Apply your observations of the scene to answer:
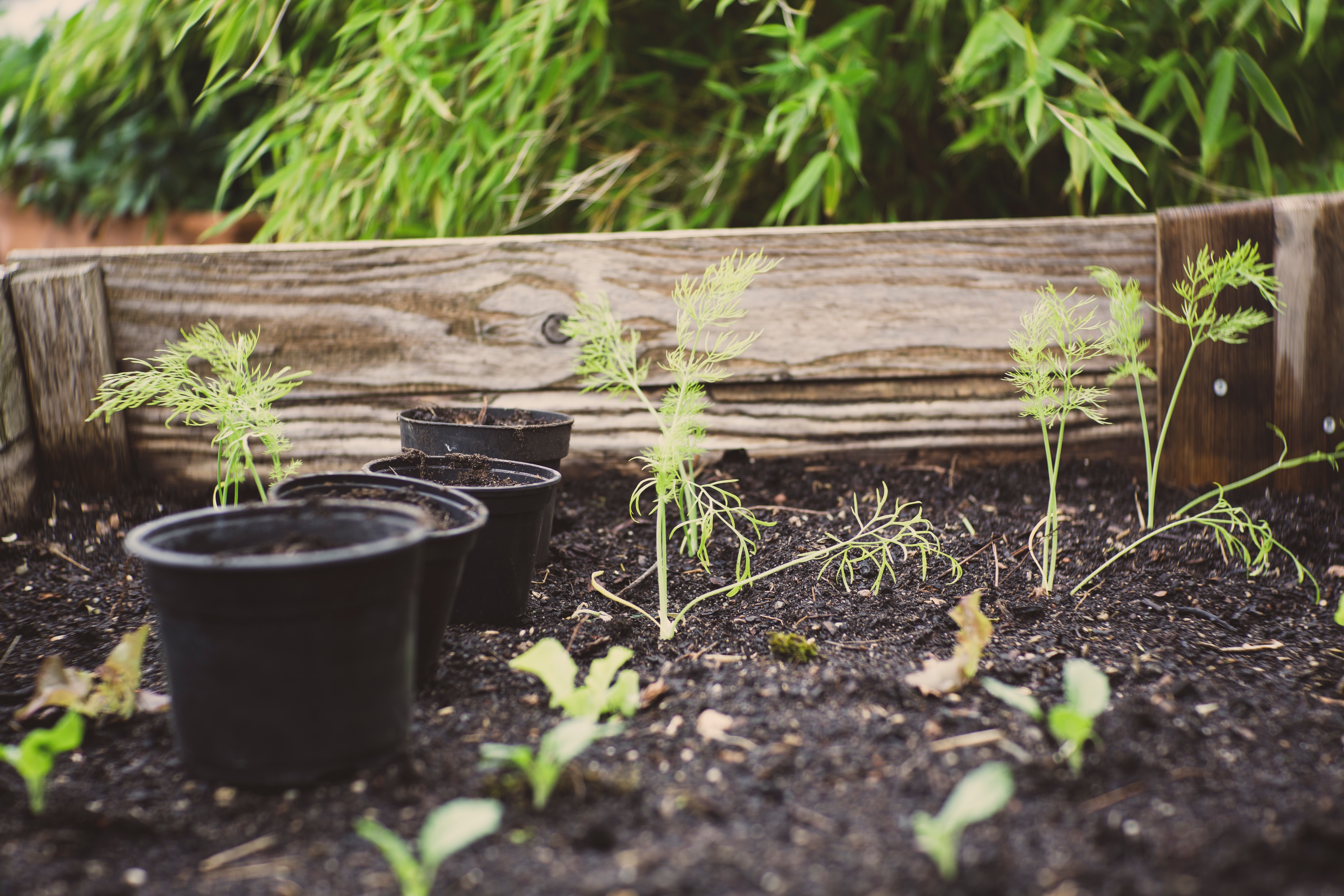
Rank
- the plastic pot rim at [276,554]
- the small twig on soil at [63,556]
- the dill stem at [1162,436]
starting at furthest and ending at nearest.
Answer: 1. the small twig on soil at [63,556]
2. the dill stem at [1162,436]
3. the plastic pot rim at [276,554]

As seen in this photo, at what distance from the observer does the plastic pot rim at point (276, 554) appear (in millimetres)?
785

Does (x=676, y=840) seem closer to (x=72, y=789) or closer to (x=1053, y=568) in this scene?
(x=72, y=789)

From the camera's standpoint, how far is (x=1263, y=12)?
2.01 meters

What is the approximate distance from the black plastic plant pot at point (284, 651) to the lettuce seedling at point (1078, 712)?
Answer: 69 centimetres

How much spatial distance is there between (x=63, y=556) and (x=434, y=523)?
1.12m

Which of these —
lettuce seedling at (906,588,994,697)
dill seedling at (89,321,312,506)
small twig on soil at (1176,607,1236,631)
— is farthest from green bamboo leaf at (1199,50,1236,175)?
dill seedling at (89,321,312,506)

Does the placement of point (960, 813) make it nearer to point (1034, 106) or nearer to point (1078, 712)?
point (1078, 712)

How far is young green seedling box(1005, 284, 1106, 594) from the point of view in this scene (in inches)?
54.5

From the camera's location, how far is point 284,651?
32.3 inches

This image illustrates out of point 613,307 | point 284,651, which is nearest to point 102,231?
point 613,307

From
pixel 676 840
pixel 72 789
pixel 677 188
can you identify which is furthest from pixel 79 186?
pixel 676 840

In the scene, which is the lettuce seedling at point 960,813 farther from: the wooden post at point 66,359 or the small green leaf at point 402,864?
the wooden post at point 66,359

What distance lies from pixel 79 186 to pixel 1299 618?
3.99 metres

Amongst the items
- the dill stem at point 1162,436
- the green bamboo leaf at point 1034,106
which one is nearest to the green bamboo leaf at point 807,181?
the green bamboo leaf at point 1034,106
